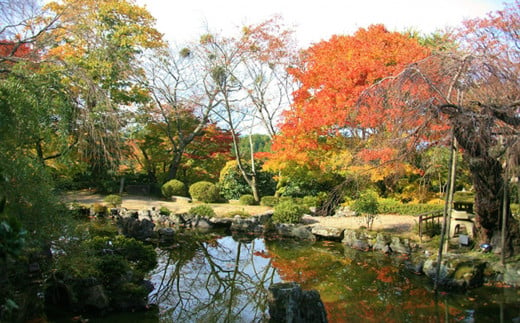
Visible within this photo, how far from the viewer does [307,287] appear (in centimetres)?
770

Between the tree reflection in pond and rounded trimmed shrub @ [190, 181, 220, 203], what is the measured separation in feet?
20.4

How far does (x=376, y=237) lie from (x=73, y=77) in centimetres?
847

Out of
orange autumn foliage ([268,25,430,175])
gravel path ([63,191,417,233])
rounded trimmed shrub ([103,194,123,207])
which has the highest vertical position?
orange autumn foliage ([268,25,430,175])

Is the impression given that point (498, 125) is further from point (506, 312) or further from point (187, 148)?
point (187, 148)

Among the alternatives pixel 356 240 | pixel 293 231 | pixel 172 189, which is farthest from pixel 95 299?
pixel 172 189

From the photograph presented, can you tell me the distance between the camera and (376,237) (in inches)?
435

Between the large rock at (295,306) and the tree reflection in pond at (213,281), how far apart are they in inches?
15.7

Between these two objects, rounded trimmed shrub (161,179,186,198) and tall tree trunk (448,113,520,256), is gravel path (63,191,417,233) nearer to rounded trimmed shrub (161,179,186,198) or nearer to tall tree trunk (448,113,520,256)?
rounded trimmed shrub (161,179,186,198)

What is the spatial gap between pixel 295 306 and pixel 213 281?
272 cm

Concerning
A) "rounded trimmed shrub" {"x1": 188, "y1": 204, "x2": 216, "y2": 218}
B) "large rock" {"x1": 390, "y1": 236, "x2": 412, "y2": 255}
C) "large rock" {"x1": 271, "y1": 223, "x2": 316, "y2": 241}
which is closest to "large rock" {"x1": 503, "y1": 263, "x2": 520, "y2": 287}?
"large rock" {"x1": 390, "y1": 236, "x2": 412, "y2": 255}

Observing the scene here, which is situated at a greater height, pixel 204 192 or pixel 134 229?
pixel 204 192

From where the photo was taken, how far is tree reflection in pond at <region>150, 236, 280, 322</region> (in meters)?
6.40

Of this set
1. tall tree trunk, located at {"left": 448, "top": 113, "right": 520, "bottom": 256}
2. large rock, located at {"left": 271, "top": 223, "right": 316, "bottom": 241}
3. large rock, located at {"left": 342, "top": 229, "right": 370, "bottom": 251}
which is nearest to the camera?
tall tree trunk, located at {"left": 448, "top": 113, "right": 520, "bottom": 256}

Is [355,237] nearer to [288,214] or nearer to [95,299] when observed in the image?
[288,214]
